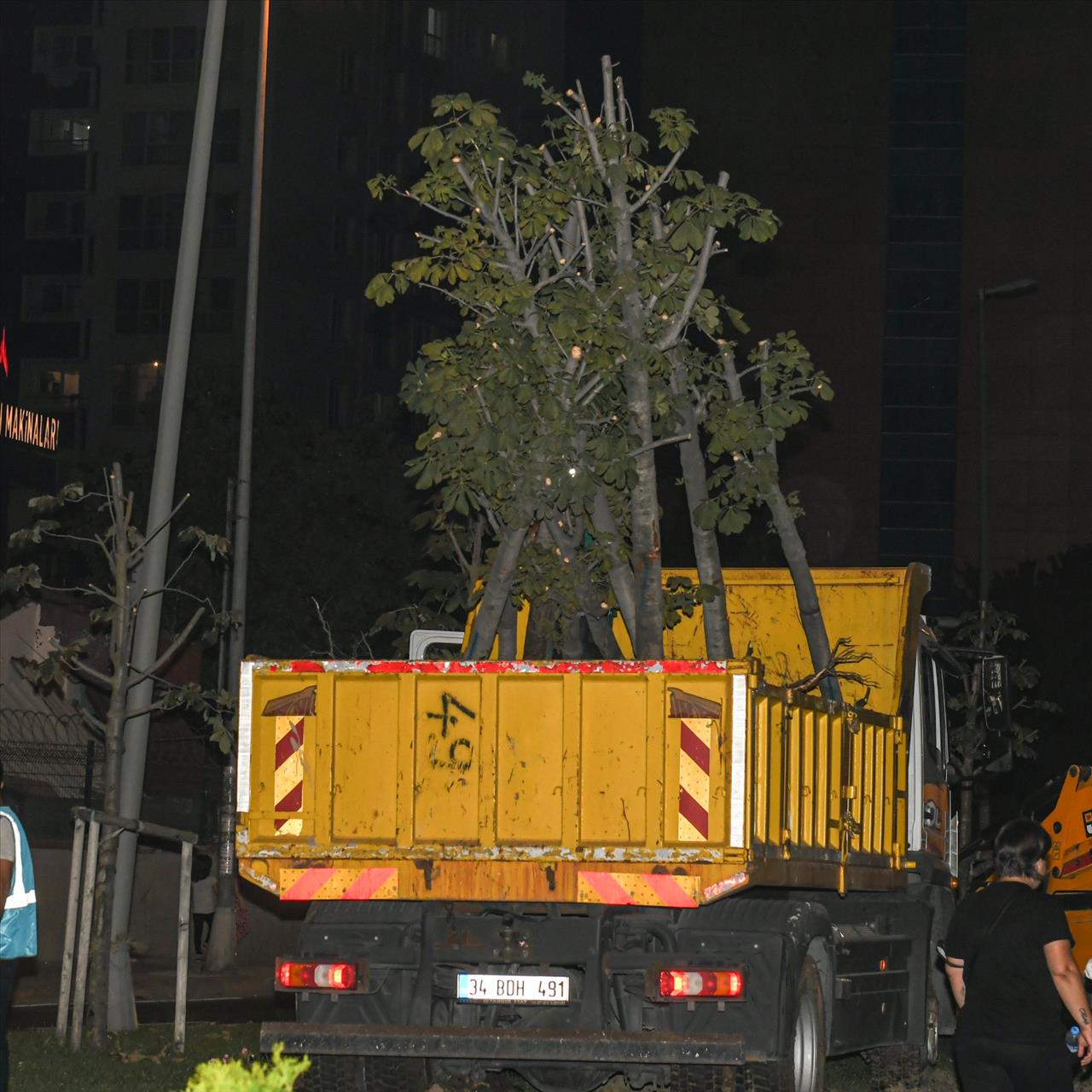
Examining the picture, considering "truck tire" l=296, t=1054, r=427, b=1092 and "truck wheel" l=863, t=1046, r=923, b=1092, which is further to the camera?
"truck wheel" l=863, t=1046, r=923, b=1092

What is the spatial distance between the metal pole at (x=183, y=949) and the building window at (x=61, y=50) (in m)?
65.2

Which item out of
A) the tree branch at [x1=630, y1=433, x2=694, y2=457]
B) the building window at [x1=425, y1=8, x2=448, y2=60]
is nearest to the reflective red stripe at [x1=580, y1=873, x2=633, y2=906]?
the tree branch at [x1=630, y1=433, x2=694, y2=457]

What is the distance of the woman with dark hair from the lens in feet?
23.6

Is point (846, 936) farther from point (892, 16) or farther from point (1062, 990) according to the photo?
point (892, 16)

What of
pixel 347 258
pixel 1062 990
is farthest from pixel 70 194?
pixel 1062 990

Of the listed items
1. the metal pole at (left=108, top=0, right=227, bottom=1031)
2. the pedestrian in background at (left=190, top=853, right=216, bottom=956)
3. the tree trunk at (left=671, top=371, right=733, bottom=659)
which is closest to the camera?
the tree trunk at (left=671, top=371, right=733, bottom=659)

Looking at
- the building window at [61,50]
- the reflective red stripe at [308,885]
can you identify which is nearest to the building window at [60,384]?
the building window at [61,50]

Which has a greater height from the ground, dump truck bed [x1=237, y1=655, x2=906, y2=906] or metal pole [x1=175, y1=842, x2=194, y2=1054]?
dump truck bed [x1=237, y1=655, x2=906, y2=906]

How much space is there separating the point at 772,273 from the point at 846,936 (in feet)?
→ 246

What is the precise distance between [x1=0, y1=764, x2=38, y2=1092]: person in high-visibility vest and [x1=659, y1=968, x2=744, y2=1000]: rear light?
2680mm

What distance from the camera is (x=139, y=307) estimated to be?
71562 millimetres

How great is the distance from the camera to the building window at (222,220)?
70.9 m

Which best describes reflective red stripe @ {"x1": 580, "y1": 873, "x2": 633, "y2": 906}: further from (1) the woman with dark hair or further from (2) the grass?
(2) the grass

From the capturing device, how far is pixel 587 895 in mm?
9172
